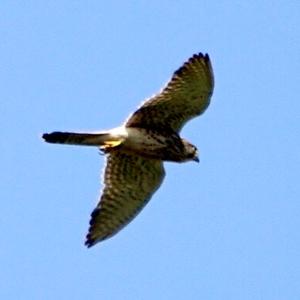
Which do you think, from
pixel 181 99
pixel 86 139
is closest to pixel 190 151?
pixel 181 99

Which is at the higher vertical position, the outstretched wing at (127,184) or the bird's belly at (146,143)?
the bird's belly at (146,143)

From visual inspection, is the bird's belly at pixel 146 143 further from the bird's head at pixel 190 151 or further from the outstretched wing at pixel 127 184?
the outstretched wing at pixel 127 184

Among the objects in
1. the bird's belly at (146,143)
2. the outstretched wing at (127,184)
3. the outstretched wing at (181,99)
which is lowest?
the outstretched wing at (127,184)

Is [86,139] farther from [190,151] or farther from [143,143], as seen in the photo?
[190,151]

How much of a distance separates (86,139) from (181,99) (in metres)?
1.31

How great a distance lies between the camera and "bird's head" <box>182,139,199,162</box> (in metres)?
17.1

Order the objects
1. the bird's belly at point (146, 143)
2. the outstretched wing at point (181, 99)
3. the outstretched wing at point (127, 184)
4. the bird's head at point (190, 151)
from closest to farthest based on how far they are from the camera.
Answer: the outstretched wing at point (181, 99)
the bird's belly at point (146, 143)
the bird's head at point (190, 151)
the outstretched wing at point (127, 184)

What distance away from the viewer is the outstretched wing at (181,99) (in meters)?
16.2

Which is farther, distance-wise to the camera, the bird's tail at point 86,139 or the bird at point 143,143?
the bird at point 143,143

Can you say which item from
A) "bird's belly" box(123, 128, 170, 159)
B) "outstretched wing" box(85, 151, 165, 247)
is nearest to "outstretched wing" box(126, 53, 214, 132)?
"bird's belly" box(123, 128, 170, 159)

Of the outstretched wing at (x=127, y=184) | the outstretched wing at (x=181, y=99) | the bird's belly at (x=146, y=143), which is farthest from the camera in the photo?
the outstretched wing at (x=127, y=184)

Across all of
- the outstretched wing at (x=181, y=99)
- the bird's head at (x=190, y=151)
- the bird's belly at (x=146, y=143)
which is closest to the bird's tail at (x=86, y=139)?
the bird's belly at (x=146, y=143)

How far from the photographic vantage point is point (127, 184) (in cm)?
1750

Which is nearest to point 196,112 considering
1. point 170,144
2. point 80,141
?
point 170,144
